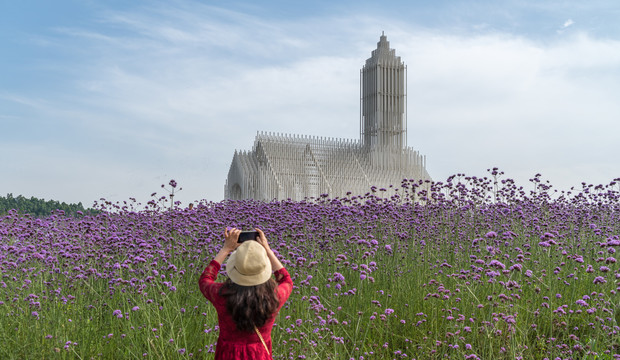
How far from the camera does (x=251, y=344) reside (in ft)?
11.8

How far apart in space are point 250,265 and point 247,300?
21cm

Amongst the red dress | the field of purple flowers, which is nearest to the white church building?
the field of purple flowers

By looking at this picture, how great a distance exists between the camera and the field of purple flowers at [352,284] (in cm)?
518

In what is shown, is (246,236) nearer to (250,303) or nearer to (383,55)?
(250,303)

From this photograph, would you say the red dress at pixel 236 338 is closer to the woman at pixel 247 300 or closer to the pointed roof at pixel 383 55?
the woman at pixel 247 300

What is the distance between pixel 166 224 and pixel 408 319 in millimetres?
3581

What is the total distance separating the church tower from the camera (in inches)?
1649

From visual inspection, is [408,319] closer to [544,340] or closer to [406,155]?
[544,340]

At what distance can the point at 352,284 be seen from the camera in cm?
639

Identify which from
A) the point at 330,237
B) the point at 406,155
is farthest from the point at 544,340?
the point at 406,155

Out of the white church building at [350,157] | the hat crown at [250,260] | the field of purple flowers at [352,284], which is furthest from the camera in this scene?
the white church building at [350,157]

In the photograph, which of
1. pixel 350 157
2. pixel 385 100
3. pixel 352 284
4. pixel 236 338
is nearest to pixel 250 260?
pixel 236 338

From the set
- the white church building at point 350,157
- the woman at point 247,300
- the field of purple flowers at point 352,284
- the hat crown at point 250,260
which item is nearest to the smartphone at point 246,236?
the woman at point 247,300

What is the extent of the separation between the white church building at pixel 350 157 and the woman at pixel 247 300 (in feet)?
81.6
